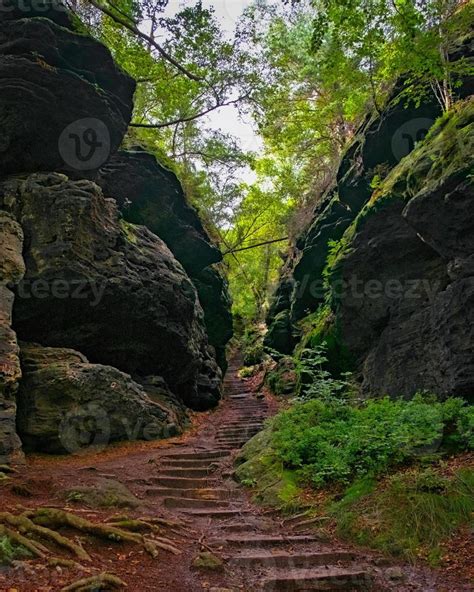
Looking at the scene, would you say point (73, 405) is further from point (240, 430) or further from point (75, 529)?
point (75, 529)

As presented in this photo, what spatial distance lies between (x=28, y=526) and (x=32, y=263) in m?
7.93

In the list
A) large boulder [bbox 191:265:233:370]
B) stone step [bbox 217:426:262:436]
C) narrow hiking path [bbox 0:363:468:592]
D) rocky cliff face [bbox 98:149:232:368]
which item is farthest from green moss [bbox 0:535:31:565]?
large boulder [bbox 191:265:233:370]

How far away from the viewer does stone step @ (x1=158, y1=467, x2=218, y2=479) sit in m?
8.78

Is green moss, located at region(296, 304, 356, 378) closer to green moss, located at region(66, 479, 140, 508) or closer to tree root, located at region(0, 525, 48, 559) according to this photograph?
green moss, located at region(66, 479, 140, 508)

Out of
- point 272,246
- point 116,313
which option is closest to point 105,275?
point 116,313

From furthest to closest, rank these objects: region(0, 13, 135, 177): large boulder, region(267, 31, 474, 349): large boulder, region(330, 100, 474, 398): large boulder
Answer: region(267, 31, 474, 349): large boulder, region(0, 13, 135, 177): large boulder, region(330, 100, 474, 398): large boulder

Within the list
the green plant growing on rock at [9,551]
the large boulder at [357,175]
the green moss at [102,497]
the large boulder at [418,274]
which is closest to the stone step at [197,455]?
the green moss at [102,497]

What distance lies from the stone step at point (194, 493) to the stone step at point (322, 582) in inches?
130

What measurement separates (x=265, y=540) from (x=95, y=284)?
845cm

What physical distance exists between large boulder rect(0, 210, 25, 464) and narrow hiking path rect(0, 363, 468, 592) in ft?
2.51

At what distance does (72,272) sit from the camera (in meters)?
11.4

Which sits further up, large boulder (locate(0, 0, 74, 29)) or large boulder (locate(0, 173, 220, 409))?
large boulder (locate(0, 0, 74, 29))

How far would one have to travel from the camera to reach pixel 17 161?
12477 mm

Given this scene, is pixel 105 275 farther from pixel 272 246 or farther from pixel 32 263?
pixel 272 246
